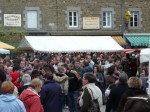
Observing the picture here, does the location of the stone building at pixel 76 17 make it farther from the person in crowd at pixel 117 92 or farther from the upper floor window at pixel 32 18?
the person in crowd at pixel 117 92

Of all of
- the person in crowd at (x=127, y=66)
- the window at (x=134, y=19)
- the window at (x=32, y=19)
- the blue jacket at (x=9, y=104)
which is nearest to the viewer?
the blue jacket at (x=9, y=104)

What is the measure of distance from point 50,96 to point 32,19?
26700 millimetres

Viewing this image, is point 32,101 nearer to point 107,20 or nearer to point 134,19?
point 107,20

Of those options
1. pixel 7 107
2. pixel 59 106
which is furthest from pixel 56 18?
pixel 7 107

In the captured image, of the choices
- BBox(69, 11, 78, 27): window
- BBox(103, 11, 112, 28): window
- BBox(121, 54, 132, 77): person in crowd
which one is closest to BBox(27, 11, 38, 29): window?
BBox(69, 11, 78, 27): window

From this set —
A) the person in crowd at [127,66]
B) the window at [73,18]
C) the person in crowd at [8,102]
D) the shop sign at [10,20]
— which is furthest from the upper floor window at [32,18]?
the person in crowd at [8,102]

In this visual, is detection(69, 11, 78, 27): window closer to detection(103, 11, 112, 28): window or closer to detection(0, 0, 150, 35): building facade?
detection(0, 0, 150, 35): building facade

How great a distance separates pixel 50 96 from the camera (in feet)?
36.4

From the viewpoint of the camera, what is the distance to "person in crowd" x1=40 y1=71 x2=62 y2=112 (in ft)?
36.2

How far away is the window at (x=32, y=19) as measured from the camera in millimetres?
37375

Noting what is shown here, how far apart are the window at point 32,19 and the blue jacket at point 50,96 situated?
26.5 meters

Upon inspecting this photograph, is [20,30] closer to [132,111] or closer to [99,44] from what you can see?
[99,44]

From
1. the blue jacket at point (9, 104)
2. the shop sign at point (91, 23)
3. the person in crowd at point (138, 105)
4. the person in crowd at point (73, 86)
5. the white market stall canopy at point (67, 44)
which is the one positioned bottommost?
the person in crowd at point (73, 86)

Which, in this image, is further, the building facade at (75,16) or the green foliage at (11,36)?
the building facade at (75,16)
